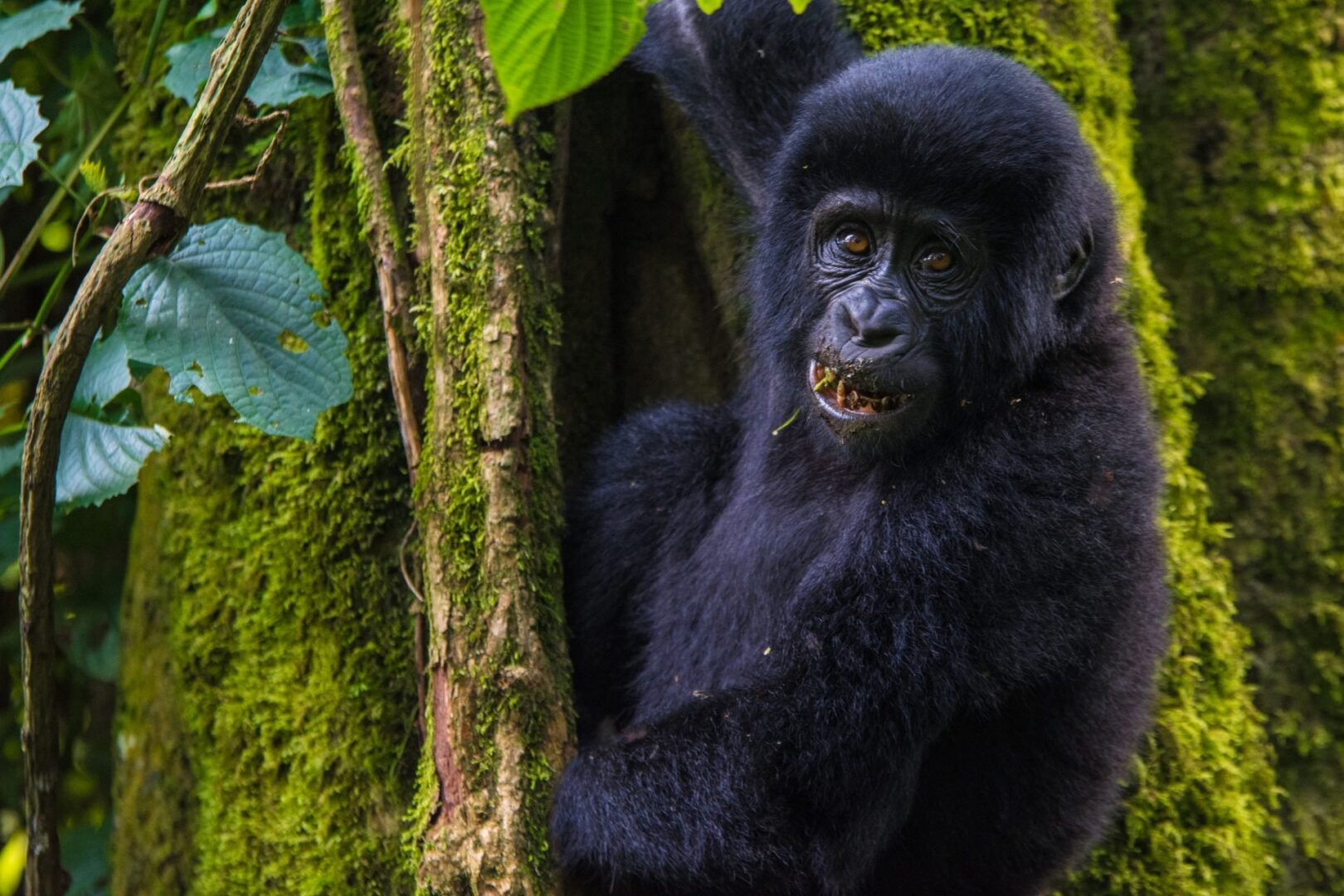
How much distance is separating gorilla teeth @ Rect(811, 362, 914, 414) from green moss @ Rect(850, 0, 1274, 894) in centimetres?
158

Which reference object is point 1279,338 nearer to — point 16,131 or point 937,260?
point 937,260

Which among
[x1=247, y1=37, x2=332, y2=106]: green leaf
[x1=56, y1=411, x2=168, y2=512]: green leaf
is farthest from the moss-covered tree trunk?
[x1=56, y1=411, x2=168, y2=512]: green leaf

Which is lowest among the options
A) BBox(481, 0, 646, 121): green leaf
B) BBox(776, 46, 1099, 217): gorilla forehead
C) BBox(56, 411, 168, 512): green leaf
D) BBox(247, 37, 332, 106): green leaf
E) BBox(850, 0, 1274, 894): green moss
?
BBox(850, 0, 1274, 894): green moss

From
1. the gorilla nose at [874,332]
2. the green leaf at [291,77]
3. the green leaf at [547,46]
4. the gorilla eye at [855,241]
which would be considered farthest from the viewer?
the green leaf at [291,77]

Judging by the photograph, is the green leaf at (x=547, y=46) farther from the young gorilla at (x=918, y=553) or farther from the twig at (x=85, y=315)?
the young gorilla at (x=918, y=553)

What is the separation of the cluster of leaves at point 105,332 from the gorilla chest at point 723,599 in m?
1.44

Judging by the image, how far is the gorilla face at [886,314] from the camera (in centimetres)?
368

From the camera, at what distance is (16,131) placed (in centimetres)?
362

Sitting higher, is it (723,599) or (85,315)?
(85,315)

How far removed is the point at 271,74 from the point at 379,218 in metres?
0.71

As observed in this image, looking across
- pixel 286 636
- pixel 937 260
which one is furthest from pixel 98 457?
pixel 937 260

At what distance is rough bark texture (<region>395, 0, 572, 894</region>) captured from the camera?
3322mm

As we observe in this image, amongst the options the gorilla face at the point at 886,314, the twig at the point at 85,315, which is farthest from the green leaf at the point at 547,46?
the gorilla face at the point at 886,314

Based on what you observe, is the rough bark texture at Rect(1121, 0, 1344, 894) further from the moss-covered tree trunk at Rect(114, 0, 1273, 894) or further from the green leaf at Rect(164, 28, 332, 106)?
the green leaf at Rect(164, 28, 332, 106)
